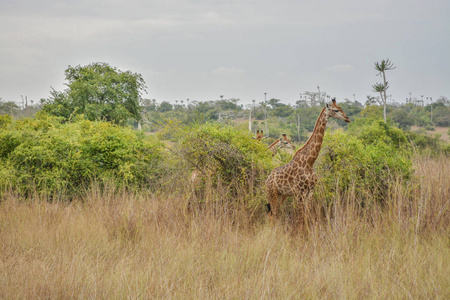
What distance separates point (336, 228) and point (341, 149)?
2.09m

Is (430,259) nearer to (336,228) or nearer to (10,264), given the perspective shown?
(336,228)

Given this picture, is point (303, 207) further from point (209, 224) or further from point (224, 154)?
point (224, 154)

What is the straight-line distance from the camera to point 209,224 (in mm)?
5859

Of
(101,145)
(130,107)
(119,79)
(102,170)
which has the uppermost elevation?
(119,79)

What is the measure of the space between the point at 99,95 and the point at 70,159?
446 inches

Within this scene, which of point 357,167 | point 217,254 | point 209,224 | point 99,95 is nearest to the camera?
point 217,254

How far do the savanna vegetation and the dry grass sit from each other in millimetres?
22

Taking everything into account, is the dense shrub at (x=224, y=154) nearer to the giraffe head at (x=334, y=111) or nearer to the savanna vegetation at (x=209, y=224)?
the savanna vegetation at (x=209, y=224)

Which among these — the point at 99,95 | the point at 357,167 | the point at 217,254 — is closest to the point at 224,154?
the point at 357,167

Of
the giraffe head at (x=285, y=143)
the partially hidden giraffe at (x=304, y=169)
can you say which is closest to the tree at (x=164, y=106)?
the giraffe head at (x=285, y=143)

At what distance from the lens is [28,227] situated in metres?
6.26

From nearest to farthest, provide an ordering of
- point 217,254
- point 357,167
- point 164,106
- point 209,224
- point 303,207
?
point 217,254 → point 209,224 → point 303,207 → point 357,167 → point 164,106

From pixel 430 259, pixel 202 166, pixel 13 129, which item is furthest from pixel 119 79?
pixel 430 259

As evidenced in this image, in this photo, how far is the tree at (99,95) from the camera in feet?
61.4
